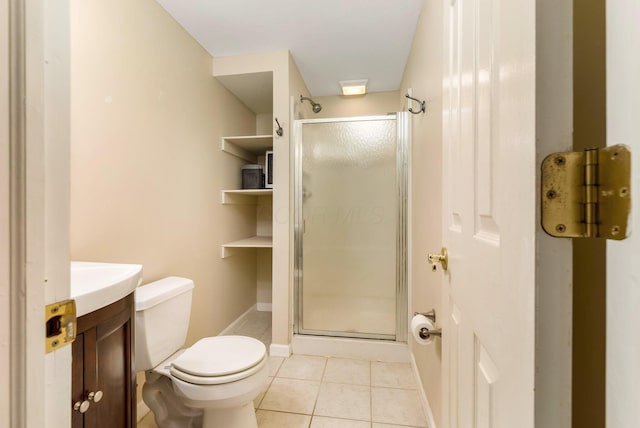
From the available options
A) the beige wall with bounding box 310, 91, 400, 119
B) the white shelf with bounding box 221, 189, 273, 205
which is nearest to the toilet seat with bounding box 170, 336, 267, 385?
the white shelf with bounding box 221, 189, 273, 205

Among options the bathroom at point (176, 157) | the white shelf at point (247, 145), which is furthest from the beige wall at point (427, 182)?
the white shelf at point (247, 145)

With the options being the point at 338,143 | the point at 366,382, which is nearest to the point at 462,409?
the point at 366,382

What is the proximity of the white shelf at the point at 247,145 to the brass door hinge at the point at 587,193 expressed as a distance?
203cm

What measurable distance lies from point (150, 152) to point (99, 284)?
96 centimetres

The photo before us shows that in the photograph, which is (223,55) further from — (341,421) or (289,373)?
(341,421)

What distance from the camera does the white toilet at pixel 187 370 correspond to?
3.76 ft

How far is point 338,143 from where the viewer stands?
219 cm

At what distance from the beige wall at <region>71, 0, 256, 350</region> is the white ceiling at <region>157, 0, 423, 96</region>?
17cm

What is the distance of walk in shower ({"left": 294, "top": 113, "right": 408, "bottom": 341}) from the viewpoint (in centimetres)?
A: 211

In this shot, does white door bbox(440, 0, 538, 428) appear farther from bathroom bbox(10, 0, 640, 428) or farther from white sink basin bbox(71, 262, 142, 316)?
white sink basin bbox(71, 262, 142, 316)

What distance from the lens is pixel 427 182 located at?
1.51 meters

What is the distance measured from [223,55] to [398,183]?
171 cm

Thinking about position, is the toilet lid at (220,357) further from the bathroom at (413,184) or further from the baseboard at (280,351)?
the baseboard at (280,351)

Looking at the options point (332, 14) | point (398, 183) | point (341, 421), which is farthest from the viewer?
point (398, 183)
